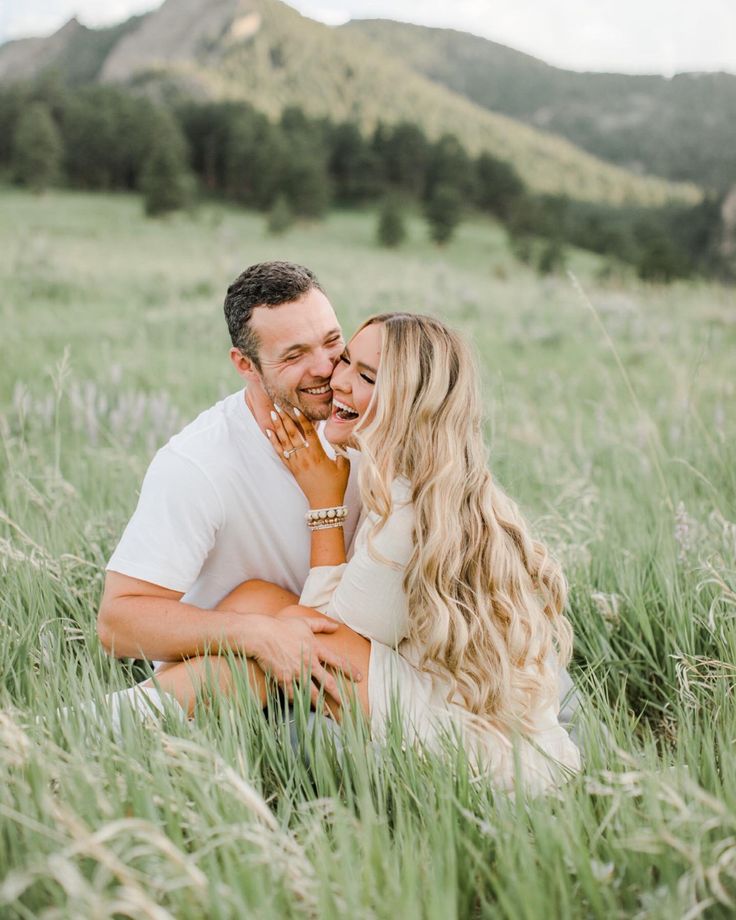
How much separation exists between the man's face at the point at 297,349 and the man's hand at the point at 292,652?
0.89m

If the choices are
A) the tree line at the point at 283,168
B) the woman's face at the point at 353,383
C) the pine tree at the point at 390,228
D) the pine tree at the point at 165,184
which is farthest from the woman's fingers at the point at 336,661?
the pine tree at the point at 165,184

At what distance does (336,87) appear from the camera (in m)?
138

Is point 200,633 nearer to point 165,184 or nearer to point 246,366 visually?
point 246,366

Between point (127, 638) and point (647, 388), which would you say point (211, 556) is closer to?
point (127, 638)

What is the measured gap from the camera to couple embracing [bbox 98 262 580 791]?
7.79 feet

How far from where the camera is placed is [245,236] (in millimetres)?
36656

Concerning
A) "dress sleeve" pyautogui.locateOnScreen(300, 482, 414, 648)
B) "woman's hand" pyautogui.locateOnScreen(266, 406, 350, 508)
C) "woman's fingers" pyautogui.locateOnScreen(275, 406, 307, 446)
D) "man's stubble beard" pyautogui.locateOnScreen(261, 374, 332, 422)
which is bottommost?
"dress sleeve" pyautogui.locateOnScreen(300, 482, 414, 648)

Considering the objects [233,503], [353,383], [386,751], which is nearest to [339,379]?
[353,383]

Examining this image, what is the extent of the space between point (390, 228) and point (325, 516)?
3878cm

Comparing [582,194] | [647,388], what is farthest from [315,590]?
[582,194]

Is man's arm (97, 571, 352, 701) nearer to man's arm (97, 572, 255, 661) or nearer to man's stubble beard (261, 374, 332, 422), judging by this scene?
man's arm (97, 572, 255, 661)

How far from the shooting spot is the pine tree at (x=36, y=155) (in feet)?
152

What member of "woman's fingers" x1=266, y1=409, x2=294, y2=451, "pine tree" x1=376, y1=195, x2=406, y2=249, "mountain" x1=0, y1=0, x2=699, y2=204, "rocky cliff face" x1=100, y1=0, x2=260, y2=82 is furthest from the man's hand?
"rocky cliff face" x1=100, y1=0, x2=260, y2=82

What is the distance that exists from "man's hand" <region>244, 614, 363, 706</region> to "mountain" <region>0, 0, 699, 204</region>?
3700 inches
